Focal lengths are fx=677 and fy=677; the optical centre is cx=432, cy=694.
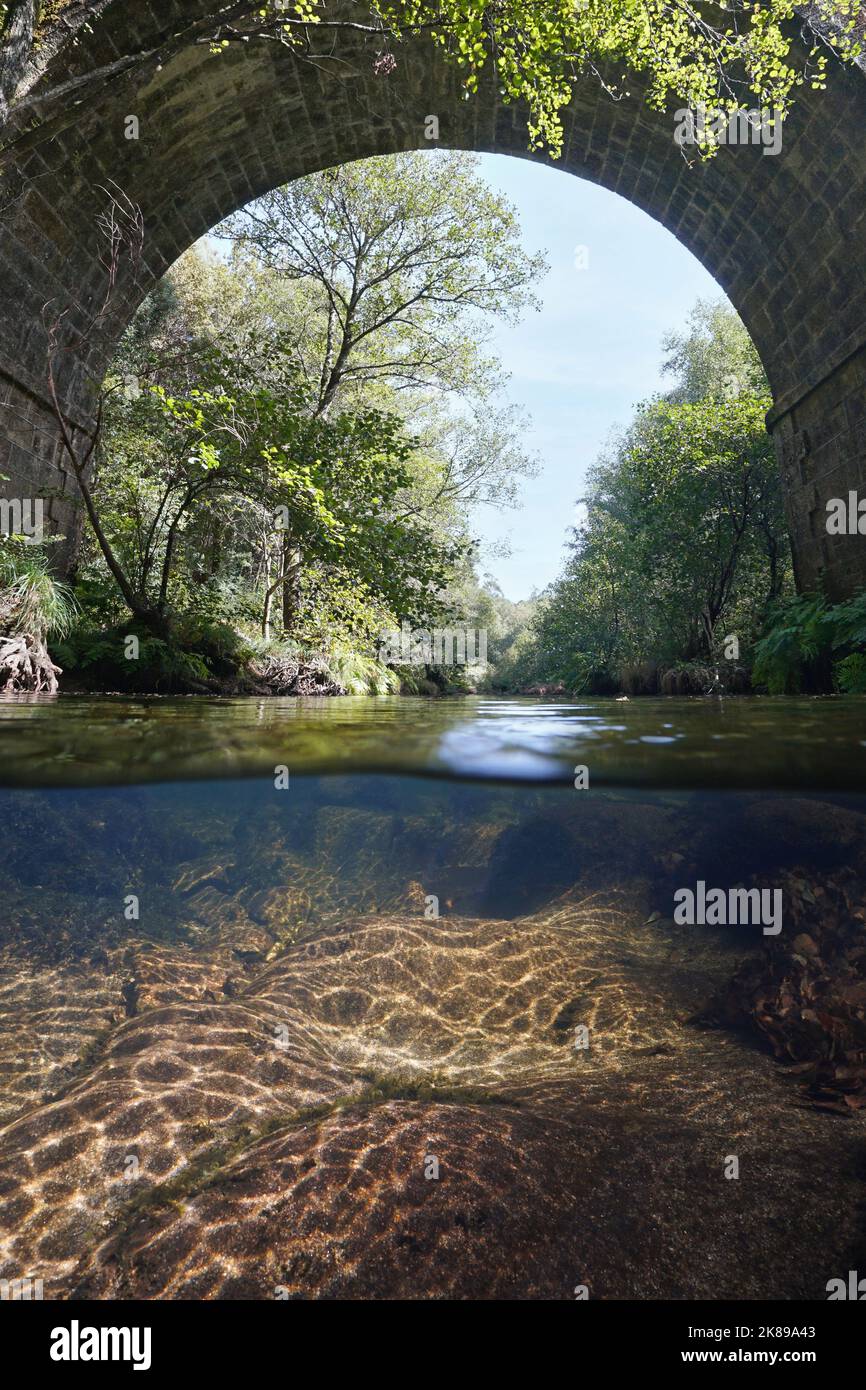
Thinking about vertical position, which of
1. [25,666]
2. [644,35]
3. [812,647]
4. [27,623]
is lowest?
[25,666]

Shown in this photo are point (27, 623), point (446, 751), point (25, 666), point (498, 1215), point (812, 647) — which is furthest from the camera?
point (812, 647)

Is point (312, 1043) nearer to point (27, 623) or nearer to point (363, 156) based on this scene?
point (27, 623)

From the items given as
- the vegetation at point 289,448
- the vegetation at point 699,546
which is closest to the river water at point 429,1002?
the vegetation at point 289,448

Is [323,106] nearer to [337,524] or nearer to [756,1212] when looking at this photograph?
[337,524]

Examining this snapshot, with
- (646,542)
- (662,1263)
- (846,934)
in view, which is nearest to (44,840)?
(662,1263)

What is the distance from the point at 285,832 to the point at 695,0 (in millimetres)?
13325

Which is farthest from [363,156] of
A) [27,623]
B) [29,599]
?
[27,623]

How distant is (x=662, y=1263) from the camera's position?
8.17 feet

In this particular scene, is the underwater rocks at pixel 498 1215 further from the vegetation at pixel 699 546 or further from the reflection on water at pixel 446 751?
the vegetation at pixel 699 546

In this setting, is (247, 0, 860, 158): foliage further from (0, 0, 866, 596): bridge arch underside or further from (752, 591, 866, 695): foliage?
(752, 591, 866, 695): foliage

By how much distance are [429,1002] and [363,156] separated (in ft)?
51.6

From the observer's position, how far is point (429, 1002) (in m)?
4.82

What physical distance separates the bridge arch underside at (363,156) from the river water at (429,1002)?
22.1 ft

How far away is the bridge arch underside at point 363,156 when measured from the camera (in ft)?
33.2
